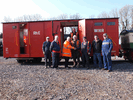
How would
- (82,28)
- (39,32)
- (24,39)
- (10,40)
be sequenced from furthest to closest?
(24,39), (10,40), (39,32), (82,28)

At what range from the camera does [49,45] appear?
702cm


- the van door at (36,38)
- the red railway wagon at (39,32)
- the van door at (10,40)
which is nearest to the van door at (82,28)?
the red railway wagon at (39,32)

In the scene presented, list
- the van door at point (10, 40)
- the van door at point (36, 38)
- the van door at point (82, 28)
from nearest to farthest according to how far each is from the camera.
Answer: the van door at point (82, 28), the van door at point (36, 38), the van door at point (10, 40)

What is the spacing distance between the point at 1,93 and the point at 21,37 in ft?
20.4

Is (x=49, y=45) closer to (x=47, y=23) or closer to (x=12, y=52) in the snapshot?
(x=47, y=23)

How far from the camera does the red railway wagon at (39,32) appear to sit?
7523mm

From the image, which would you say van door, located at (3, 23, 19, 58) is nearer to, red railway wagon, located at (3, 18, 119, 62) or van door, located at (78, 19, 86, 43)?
red railway wagon, located at (3, 18, 119, 62)

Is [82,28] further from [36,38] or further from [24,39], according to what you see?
[24,39]

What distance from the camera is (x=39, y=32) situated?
26.2ft

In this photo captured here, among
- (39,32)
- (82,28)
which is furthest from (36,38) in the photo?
(82,28)

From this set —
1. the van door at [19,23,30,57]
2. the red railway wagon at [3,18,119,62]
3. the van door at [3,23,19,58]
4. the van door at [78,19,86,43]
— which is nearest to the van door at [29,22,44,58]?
the red railway wagon at [3,18,119,62]

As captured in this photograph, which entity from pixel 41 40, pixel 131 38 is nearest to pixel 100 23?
pixel 131 38

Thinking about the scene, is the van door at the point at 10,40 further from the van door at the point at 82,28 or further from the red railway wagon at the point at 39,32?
the van door at the point at 82,28

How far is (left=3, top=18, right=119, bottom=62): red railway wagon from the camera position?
7.52 m
